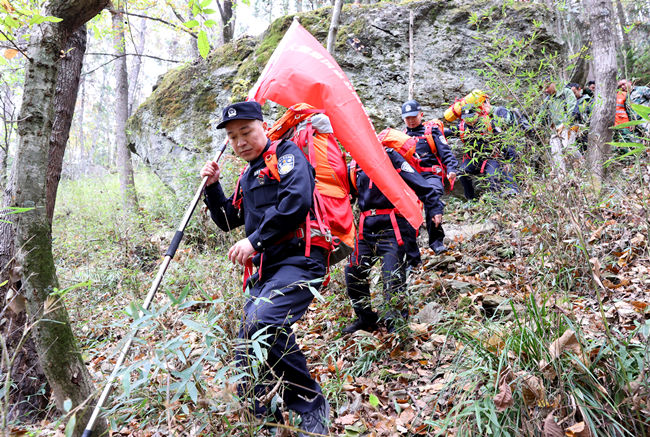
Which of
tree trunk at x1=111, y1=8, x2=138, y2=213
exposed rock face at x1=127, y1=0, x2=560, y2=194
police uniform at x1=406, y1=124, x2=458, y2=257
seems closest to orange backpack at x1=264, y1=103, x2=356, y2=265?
police uniform at x1=406, y1=124, x2=458, y2=257

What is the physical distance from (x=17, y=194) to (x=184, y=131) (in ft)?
24.4

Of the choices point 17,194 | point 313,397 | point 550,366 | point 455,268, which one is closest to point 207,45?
point 17,194

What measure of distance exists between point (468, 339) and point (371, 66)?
7395mm

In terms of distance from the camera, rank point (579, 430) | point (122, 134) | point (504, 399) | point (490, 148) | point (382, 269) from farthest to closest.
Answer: point (122, 134), point (490, 148), point (382, 269), point (504, 399), point (579, 430)

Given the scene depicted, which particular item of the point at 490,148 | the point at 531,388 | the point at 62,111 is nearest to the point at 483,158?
the point at 490,148

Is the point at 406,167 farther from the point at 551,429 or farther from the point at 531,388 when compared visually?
the point at 551,429

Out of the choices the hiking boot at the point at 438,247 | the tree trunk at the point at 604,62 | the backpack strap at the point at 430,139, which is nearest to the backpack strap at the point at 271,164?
the hiking boot at the point at 438,247

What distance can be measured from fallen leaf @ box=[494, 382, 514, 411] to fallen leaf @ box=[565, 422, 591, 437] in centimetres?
28

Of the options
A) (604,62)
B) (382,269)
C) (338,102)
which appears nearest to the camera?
(338,102)

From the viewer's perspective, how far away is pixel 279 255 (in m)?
2.81

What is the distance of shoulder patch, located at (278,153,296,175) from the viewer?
9.04ft

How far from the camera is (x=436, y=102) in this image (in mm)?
8188

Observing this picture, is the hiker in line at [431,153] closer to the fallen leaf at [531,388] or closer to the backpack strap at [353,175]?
the backpack strap at [353,175]

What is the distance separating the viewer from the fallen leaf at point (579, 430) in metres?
1.86
